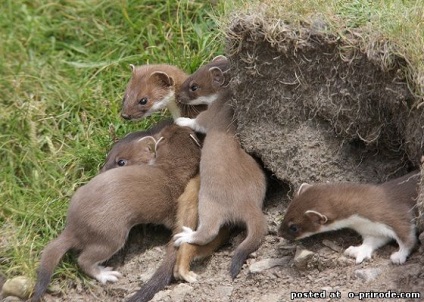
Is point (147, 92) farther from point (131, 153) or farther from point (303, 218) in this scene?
point (303, 218)

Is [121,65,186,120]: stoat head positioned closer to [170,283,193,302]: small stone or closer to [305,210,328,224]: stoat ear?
[170,283,193,302]: small stone

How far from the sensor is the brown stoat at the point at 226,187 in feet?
22.3

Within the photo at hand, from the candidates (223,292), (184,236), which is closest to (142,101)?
(184,236)

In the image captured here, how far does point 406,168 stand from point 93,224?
2.37 meters

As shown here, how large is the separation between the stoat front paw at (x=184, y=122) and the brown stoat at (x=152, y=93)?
0.22m

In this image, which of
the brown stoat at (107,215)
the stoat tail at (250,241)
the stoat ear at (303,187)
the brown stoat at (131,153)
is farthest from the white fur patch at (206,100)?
the stoat ear at (303,187)

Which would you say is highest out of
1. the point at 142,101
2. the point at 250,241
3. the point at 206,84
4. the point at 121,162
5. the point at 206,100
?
the point at 206,84

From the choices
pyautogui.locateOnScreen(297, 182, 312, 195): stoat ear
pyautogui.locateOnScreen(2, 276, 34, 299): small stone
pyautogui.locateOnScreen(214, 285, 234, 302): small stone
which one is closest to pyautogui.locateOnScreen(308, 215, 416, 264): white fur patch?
pyautogui.locateOnScreen(297, 182, 312, 195): stoat ear

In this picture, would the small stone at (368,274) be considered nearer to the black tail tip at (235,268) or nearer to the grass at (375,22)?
the black tail tip at (235,268)

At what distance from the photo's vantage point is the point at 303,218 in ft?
21.0

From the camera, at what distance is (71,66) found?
30.2ft

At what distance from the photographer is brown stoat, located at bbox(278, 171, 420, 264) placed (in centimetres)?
623

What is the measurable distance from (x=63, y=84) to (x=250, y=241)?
3045 millimetres

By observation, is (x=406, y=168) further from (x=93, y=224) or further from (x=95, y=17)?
(x=95, y=17)
